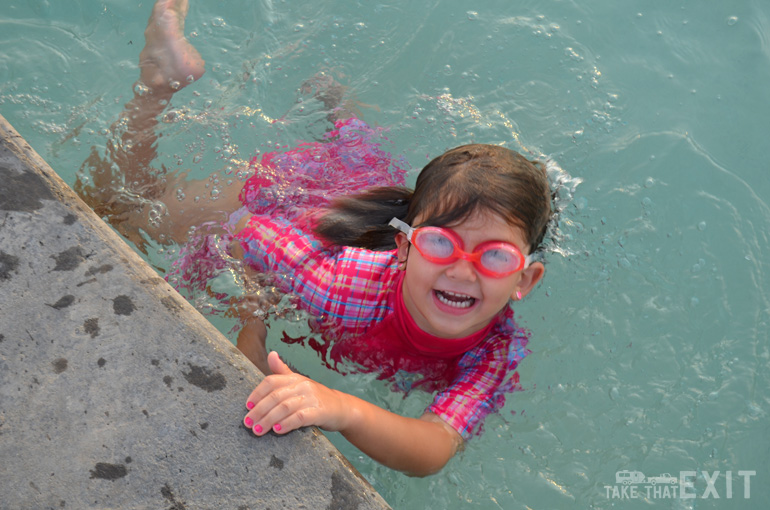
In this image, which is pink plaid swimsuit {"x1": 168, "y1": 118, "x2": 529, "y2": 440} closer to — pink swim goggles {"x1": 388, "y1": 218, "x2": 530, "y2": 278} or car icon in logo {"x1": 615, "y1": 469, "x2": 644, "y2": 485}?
pink swim goggles {"x1": 388, "y1": 218, "x2": 530, "y2": 278}

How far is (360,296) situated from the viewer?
2.68 m

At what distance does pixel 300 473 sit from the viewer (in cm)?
169

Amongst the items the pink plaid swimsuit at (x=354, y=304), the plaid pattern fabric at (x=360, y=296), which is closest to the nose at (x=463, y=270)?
the pink plaid swimsuit at (x=354, y=304)

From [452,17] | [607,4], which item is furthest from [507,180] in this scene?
[607,4]

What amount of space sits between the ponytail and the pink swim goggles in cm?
65

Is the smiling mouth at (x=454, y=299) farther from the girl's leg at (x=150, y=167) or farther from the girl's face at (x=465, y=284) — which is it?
the girl's leg at (x=150, y=167)

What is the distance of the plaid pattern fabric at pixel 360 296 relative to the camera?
2.55 meters

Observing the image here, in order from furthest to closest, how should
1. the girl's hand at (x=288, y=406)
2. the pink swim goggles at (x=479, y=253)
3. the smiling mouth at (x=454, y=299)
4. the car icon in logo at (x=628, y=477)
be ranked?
1. the car icon in logo at (x=628, y=477)
2. the smiling mouth at (x=454, y=299)
3. the pink swim goggles at (x=479, y=253)
4. the girl's hand at (x=288, y=406)

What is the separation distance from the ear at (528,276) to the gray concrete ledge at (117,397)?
1.01 m

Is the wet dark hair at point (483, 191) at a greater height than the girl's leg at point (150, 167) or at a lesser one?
greater

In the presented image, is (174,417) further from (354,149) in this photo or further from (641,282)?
(641,282)

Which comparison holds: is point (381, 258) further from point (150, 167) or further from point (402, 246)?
point (150, 167)

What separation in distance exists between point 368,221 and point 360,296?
0.39m

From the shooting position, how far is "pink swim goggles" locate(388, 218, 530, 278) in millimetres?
2154
